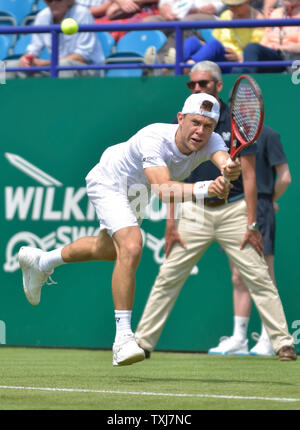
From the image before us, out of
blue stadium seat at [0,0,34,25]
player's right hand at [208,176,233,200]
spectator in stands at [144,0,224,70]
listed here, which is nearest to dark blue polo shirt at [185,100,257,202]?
player's right hand at [208,176,233,200]

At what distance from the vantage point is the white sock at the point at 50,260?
24.0 ft

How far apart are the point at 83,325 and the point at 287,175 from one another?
240 cm

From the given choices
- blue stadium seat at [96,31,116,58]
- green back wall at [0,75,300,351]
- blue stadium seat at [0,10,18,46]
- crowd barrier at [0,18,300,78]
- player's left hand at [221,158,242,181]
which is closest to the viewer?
player's left hand at [221,158,242,181]

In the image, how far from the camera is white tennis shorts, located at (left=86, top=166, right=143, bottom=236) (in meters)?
6.63

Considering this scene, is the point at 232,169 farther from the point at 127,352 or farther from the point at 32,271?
the point at 32,271

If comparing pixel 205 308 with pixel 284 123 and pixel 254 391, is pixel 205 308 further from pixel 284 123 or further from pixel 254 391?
pixel 254 391

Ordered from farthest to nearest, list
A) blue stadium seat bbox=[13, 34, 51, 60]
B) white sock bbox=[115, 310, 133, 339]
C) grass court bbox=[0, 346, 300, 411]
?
1. blue stadium seat bbox=[13, 34, 51, 60]
2. white sock bbox=[115, 310, 133, 339]
3. grass court bbox=[0, 346, 300, 411]

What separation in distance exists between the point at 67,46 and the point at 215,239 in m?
3.28

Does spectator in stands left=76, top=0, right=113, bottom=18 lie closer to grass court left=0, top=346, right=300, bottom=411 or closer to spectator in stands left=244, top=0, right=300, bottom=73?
spectator in stands left=244, top=0, right=300, bottom=73

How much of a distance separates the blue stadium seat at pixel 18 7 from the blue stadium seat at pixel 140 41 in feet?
5.26

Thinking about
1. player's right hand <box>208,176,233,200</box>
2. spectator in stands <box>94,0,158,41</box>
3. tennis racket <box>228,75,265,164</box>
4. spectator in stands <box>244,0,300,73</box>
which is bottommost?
player's right hand <box>208,176,233,200</box>

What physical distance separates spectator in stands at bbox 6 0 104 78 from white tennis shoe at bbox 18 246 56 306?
2.98 meters

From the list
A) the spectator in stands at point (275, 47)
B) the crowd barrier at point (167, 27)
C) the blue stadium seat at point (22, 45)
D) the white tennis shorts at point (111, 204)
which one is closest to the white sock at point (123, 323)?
the white tennis shorts at point (111, 204)

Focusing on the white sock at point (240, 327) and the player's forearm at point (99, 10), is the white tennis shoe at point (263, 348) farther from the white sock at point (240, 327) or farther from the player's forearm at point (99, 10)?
the player's forearm at point (99, 10)
